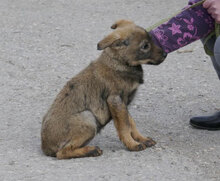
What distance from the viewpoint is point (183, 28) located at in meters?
6.31

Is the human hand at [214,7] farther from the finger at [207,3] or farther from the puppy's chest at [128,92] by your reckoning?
the puppy's chest at [128,92]

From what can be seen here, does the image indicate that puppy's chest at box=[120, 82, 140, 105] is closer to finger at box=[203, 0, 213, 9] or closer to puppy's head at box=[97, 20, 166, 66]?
puppy's head at box=[97, 20, 166, 66]

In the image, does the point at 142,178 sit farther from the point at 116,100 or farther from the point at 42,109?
the point at 42,109

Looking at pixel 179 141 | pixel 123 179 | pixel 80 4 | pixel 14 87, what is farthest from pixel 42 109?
pixel 80 4

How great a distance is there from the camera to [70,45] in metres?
9.82

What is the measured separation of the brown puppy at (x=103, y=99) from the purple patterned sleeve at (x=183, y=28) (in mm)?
152

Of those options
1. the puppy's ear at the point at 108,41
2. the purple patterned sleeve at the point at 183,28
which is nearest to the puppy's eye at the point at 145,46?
the purple patterned sleeve at the point at 183,28

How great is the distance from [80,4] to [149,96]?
4.73 m

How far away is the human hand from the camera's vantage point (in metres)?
6.07

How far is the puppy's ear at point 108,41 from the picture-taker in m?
5.83

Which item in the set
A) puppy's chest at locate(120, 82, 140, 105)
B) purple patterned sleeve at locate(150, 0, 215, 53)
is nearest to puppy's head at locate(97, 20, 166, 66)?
purple patterned sleeve at locate(150, 0, 215, 53)

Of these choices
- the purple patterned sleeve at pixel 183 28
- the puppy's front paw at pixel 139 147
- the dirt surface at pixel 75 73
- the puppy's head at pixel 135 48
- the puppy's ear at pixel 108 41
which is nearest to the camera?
the dirt surface at pixel 75 73

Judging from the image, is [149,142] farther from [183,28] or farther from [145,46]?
[183,28]

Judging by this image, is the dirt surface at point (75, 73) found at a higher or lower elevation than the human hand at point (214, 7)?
lower
